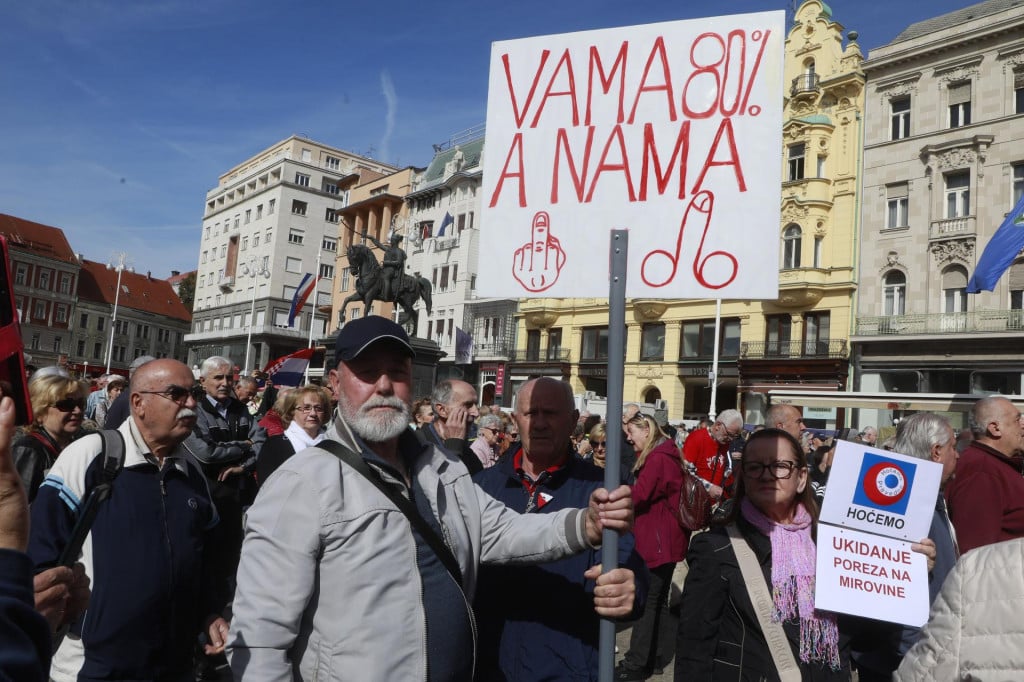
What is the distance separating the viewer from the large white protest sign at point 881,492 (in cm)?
296

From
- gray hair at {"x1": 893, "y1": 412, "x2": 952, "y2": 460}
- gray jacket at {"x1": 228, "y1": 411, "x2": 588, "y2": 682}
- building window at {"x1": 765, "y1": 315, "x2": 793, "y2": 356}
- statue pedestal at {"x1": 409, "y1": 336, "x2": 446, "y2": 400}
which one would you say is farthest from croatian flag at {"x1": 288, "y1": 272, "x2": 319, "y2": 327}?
gray jacket at {"x1": 228, "y1": 411, "x2": 588, "y2": 682}

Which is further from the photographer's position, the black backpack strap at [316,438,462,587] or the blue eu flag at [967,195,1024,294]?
the blue eu flag at [967,195,1024,294]

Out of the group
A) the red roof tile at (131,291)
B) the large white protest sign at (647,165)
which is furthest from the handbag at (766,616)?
the red roof tile at (131,291)

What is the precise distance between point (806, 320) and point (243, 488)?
1223 inches

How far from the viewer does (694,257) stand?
2951 mm

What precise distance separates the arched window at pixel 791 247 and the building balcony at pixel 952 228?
5298mm

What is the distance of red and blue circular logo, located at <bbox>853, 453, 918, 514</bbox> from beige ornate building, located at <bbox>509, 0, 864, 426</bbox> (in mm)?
29450

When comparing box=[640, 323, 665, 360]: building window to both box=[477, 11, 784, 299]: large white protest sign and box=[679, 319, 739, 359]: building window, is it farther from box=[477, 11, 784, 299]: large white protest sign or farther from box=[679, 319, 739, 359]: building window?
box=[477, 11, 784, 299]: large white protest sign

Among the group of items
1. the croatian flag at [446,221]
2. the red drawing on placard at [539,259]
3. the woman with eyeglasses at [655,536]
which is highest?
the croatian flag at [446,221]

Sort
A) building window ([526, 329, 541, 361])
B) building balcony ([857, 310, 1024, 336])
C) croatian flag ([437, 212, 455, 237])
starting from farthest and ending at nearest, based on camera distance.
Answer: croatian flag ([437, 212, 455, 237])
building window ([526, 329, 541, 361])
building balcony ([857, 310, 1024, 336])

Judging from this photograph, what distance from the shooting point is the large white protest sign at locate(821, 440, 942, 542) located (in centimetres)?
296

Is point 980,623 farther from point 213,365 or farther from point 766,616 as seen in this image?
point 213,365

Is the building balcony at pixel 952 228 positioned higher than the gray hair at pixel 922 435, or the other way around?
the building balcony at pixel 952 228

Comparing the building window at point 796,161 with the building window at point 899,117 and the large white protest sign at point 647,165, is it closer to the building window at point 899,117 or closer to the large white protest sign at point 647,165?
the building window at point 899,117
